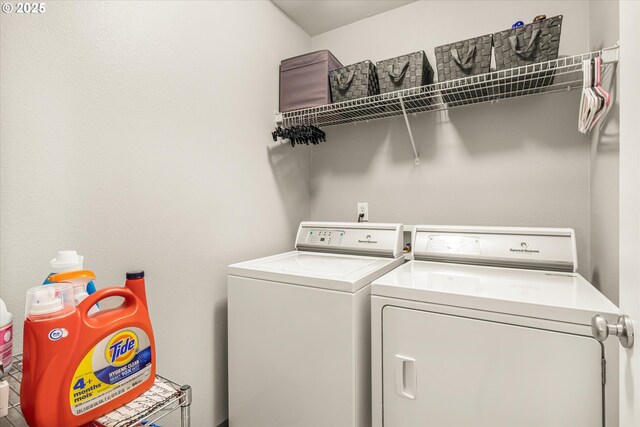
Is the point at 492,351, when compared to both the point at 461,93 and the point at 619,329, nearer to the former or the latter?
the point at 619,329

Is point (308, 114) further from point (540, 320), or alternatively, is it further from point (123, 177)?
point (540, 320)

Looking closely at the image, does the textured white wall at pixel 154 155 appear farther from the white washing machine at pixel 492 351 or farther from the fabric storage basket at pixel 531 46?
the fabric storage basket at pixel 531 46

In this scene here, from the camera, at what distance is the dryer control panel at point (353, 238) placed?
1.79m

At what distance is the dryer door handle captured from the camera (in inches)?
44.9

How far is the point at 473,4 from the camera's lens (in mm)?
1871

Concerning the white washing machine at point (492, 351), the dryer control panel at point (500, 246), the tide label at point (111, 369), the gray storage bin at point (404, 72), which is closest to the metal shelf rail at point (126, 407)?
the tide label at point (111, 369)

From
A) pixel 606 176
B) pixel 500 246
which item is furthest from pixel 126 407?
pixel 606 176

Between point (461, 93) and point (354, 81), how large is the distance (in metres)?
0.61

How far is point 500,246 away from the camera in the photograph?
1.54 metres

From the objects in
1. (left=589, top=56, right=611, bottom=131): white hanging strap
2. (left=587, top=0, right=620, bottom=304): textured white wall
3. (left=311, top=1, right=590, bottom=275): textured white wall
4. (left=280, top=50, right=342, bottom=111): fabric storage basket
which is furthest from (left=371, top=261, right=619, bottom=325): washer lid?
(left=280, top=50, right=342, bottom=111): fabric storage basket

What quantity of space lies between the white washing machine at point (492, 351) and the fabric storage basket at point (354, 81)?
111 centimetres

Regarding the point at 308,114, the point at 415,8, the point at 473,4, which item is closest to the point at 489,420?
the point at 308,114
